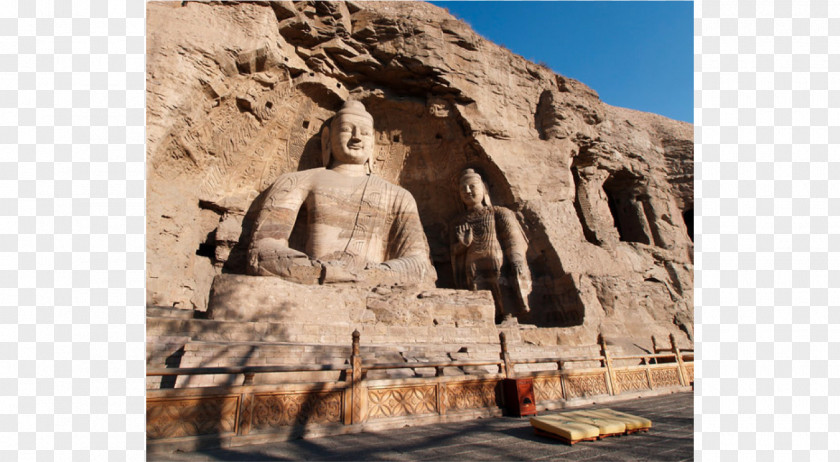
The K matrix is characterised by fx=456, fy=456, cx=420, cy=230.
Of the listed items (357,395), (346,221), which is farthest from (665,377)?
(346,221)

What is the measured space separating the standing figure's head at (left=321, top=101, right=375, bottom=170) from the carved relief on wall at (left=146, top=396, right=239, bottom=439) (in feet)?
18.3

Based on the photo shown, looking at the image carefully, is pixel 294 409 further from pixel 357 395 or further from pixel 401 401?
pixel 401 401

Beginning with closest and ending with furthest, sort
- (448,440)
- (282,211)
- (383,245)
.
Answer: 1. (448,440)
2. (282,211)
3. (383,245)

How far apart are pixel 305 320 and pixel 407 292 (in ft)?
4.17

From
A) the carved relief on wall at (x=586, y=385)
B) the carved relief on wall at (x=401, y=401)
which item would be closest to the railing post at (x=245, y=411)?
the carved relief on wall at (x=401, y=401)

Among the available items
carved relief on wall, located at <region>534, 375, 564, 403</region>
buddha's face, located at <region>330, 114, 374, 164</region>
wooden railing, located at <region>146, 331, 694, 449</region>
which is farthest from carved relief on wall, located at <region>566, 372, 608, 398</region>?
buddha's face, located at <region>330, 114, 374, 164</region>

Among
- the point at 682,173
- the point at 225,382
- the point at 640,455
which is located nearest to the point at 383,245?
the point at 225,382

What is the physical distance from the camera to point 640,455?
2.46m

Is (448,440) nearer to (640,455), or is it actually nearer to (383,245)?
(640,455)

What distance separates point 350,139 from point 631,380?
5.51m

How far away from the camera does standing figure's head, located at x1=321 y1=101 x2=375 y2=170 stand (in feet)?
25.5

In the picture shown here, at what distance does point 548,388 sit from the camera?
398cm

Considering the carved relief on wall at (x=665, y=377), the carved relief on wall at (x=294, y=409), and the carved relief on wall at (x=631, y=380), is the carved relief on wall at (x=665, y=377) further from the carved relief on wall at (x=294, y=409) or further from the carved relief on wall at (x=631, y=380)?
the carved relief on wall at (x=294, y=409)

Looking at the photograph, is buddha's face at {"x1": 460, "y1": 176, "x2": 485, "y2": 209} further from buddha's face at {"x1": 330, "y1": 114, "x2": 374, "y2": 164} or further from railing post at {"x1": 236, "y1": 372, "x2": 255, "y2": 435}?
railing post at {"x1": 236, "y1": 372, "x2": 255, "y2": 435}
